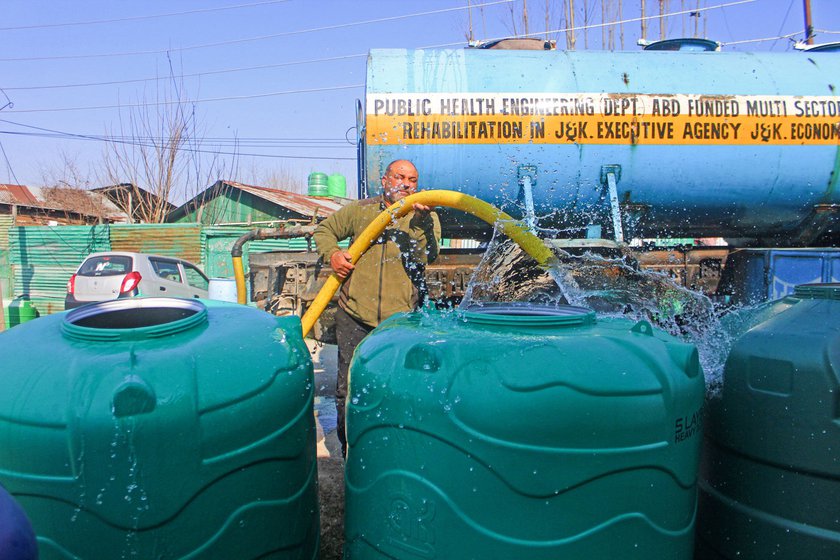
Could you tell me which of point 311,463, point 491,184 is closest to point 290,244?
point 491,184

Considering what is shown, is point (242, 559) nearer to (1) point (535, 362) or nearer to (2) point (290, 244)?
(1) point (535, 362)

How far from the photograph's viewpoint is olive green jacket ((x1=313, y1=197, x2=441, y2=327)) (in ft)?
10.6

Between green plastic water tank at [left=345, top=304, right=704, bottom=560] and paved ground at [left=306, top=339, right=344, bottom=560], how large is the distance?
3.39 ft

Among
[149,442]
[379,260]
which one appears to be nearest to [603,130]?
[379,260]

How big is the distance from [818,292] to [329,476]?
8.10 feet

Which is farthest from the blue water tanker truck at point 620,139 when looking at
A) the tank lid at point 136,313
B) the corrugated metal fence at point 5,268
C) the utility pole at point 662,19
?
the corrugated metal fence at point 5,268

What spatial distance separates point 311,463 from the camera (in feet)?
5.88

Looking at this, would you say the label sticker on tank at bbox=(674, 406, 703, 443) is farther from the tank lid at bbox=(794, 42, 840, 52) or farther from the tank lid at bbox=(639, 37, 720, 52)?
the tank lid at bbox=(794, 42, 840, 52)

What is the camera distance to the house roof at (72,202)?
20297 mm

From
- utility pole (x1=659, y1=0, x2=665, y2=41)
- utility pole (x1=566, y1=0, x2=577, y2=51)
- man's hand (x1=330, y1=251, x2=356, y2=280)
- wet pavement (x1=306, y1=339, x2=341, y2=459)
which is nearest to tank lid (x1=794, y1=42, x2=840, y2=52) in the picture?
man's hand (x1=330, y1=251, x2=356, y2=280)

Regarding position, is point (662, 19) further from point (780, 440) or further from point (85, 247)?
point (780, 440)

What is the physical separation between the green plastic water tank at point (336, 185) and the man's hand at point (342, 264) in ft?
62.3

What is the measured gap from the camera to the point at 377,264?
3.24m

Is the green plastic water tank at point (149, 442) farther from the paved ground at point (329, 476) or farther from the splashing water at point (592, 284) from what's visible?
the splashing water at point (592, 284)
